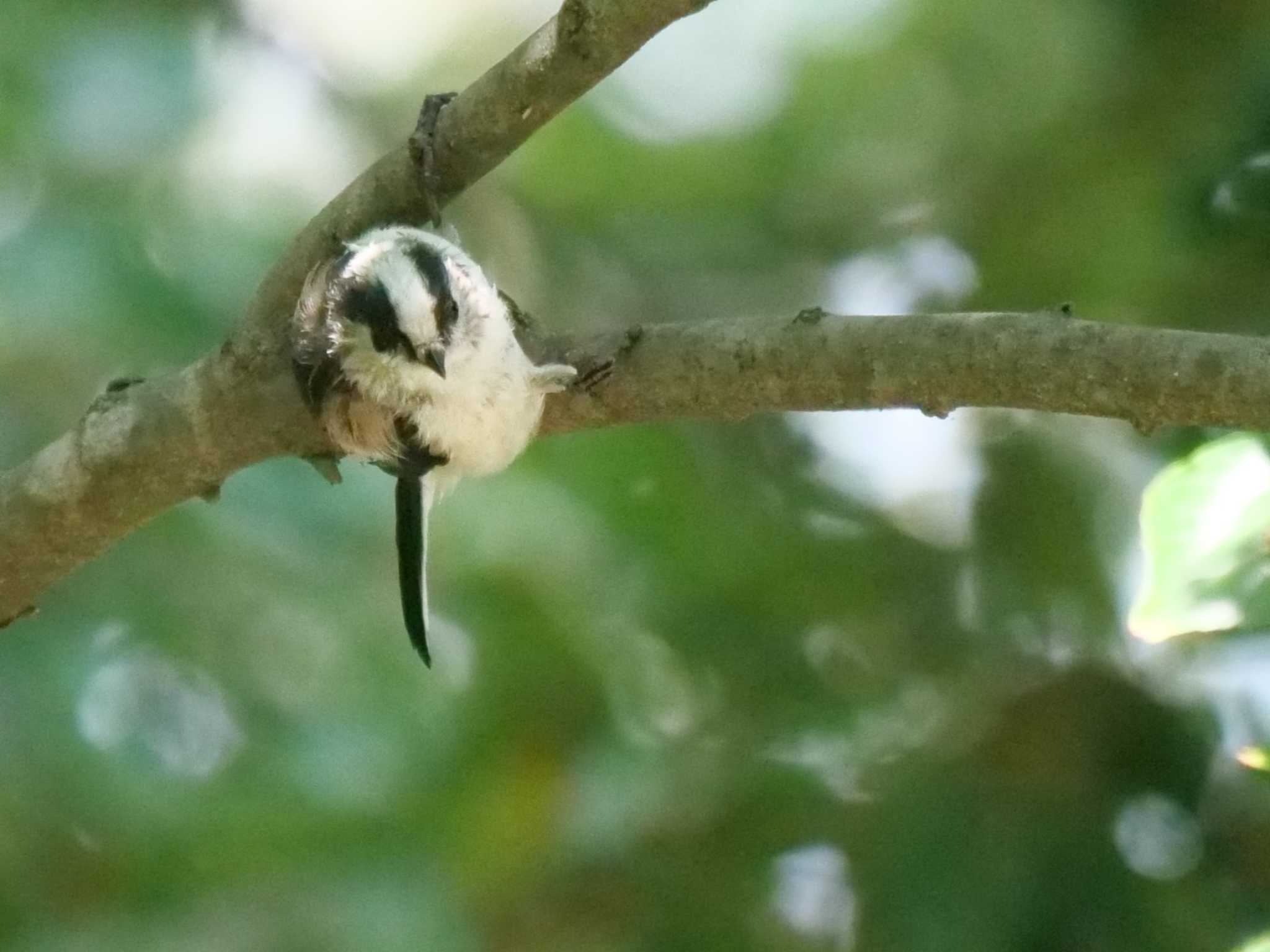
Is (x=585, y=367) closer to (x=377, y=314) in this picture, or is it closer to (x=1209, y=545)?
(x=377, y=314)

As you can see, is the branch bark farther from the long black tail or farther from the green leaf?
the green leaf

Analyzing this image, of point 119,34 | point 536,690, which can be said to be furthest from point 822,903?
point 119,34

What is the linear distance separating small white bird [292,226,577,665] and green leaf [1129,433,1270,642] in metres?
0.47

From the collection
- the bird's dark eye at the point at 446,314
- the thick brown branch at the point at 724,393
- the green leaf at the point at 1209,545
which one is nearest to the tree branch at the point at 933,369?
the thick brown branch at the point at 724,393

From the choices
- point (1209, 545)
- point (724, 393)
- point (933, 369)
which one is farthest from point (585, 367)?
point (1209, 545)

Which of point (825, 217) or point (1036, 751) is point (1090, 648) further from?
point (825, 217)

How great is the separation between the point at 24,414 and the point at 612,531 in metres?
0.68

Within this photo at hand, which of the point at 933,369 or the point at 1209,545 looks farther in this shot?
the point at 1209,545

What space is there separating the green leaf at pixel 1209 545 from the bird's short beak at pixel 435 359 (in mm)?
552

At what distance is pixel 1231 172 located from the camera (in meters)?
1.41

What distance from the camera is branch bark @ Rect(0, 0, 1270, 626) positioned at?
81cm

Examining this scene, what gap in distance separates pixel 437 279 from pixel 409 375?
0.08 meters

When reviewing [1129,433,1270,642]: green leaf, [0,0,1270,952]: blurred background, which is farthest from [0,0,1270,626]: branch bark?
[0,0,1270,952]: blurred background

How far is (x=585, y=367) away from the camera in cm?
99
